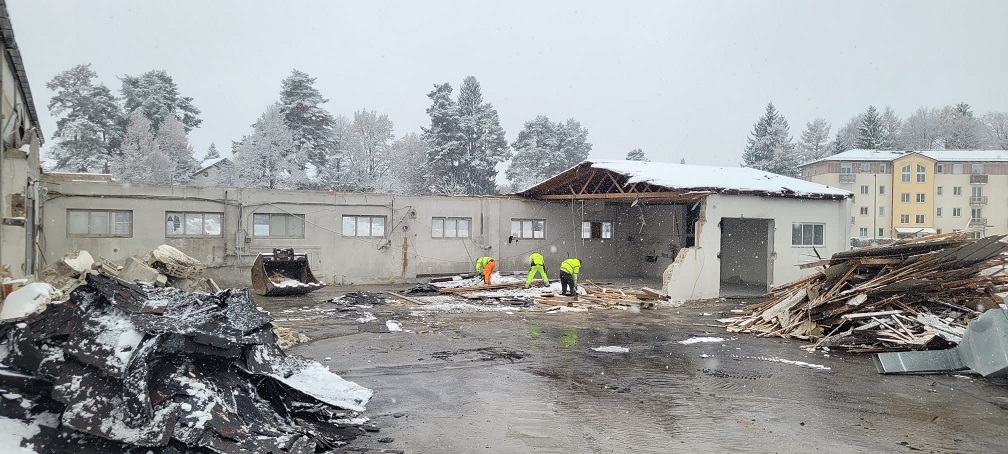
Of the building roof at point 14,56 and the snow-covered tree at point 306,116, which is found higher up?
the snow-covered tree at point 306,116

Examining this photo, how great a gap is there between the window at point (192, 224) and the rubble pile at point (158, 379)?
1461cm

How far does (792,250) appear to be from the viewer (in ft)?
68.7

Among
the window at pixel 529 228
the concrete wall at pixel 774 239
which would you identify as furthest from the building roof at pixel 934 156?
the window at pixel 529 228

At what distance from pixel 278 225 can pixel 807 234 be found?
1879 centimetres

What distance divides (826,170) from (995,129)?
1837 inches

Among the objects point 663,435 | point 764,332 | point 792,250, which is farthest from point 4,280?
point 792,250

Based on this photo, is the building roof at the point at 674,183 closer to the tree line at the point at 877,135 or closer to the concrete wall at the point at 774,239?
the concrete wall at the point at 774,239

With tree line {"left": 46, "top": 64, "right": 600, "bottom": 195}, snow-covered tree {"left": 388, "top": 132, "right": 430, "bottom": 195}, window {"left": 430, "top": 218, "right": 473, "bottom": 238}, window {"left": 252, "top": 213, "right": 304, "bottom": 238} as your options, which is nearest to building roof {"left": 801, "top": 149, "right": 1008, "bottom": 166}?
tree line {"left": 46, "top": 64, "right": 600, "bottom": 195}

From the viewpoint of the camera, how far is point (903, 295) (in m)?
11.4

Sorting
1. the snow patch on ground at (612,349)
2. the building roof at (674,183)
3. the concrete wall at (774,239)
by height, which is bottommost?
the snow patch on ground at (612,349)

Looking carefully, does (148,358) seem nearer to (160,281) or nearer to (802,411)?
(802,411)

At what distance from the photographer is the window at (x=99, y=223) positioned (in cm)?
1848

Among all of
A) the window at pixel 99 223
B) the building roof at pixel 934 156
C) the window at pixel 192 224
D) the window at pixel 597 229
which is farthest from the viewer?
the building roof at pixel 934 156

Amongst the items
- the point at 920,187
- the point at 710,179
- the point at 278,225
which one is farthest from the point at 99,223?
the point at 920,187
